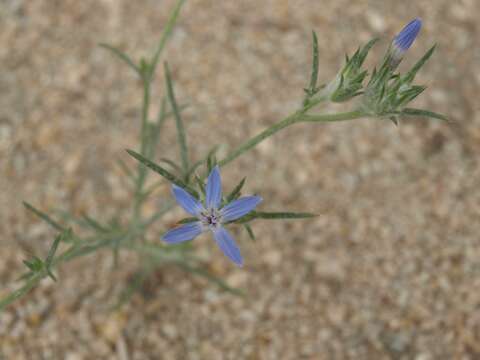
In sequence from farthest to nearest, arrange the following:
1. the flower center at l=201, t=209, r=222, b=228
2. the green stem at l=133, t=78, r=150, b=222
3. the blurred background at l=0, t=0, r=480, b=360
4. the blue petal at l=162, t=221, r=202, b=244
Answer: the blurred background at l=0, t=0, r=480, b=360 → the green stem at l=133, t=78, r=150, b=222 → the flower center at l=201, t=209, r=222, b=228 → the blue petal at l=162, t=221, r=202, b=244

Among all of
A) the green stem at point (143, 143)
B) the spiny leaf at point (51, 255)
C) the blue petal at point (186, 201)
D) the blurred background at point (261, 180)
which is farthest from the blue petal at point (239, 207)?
the blurred background at point (261, 180)

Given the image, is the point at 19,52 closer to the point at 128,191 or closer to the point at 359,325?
the point at 128,191

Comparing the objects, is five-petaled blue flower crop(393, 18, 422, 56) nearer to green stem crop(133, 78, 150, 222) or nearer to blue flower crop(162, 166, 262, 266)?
blue flower crop(162, 166, 262, 266)

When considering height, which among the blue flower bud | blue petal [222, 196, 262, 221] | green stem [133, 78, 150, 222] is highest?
green stem [133, 78, 150, 222]

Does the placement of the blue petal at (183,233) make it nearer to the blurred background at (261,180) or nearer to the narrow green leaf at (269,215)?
the narrow green leaf at (269,215)

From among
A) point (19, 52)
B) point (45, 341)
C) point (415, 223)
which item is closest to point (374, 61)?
point (415, 223)

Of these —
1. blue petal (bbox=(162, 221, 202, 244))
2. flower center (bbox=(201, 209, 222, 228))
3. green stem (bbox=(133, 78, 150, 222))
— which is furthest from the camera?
green stem (bbox=(133, 78, 150, 222))

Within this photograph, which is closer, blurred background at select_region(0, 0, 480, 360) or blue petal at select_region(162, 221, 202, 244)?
blue petal at select_region(162, 221, 202, 244)

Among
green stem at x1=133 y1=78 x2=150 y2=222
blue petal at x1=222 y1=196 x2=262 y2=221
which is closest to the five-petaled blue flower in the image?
blue petal at x1=222 y1=196 x2=262 y2=221
